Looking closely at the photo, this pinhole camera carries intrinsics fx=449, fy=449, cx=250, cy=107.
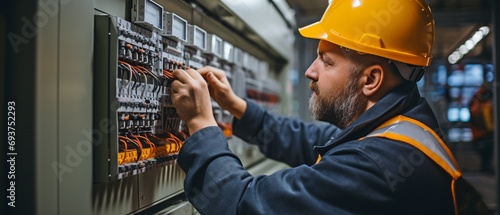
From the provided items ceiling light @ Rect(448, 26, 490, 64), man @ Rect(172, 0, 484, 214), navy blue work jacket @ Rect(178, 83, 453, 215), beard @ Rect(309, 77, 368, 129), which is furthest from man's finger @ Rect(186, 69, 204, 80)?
ceiling light @ Rect(448, 26, 490, 64)

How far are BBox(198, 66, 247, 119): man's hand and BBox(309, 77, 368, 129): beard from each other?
38 centimetres

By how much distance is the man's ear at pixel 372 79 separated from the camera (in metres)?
1.27

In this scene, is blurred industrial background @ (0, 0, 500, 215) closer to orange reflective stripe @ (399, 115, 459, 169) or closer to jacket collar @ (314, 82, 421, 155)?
jacket collar @ (314, 82, 421, 155)

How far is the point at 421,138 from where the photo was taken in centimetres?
112

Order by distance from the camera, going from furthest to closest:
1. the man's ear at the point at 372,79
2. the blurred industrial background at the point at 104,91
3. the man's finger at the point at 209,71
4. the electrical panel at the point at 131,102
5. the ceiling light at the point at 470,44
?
the ceiling light at the point at 470,44
the man's finger at the point at 209,71
the man's ear at the point at 372,79
the electrical panel at the point at 131,102
the blurred industrial background at the point at 104,91

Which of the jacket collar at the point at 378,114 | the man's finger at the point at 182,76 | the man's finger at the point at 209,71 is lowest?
the jacket collar at the point at 378,114

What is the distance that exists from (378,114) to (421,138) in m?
0.13

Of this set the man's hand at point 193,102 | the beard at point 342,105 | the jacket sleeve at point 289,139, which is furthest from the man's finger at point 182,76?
the jacket sleeve at point 289,139

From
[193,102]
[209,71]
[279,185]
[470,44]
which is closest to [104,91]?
[193,102]

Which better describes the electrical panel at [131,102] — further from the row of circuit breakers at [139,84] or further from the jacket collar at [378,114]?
the jacket collar at [378,114]

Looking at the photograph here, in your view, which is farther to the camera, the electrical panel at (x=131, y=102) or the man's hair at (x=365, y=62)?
the man's hair at (x=365, y=62)

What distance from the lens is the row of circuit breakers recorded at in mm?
1040

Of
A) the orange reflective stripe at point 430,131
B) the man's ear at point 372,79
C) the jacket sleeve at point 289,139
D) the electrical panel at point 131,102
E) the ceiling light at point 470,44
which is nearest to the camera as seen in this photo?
the electrical panel at point 131,102

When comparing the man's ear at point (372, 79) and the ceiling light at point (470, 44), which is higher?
the ceiling light at point (470, 44)
